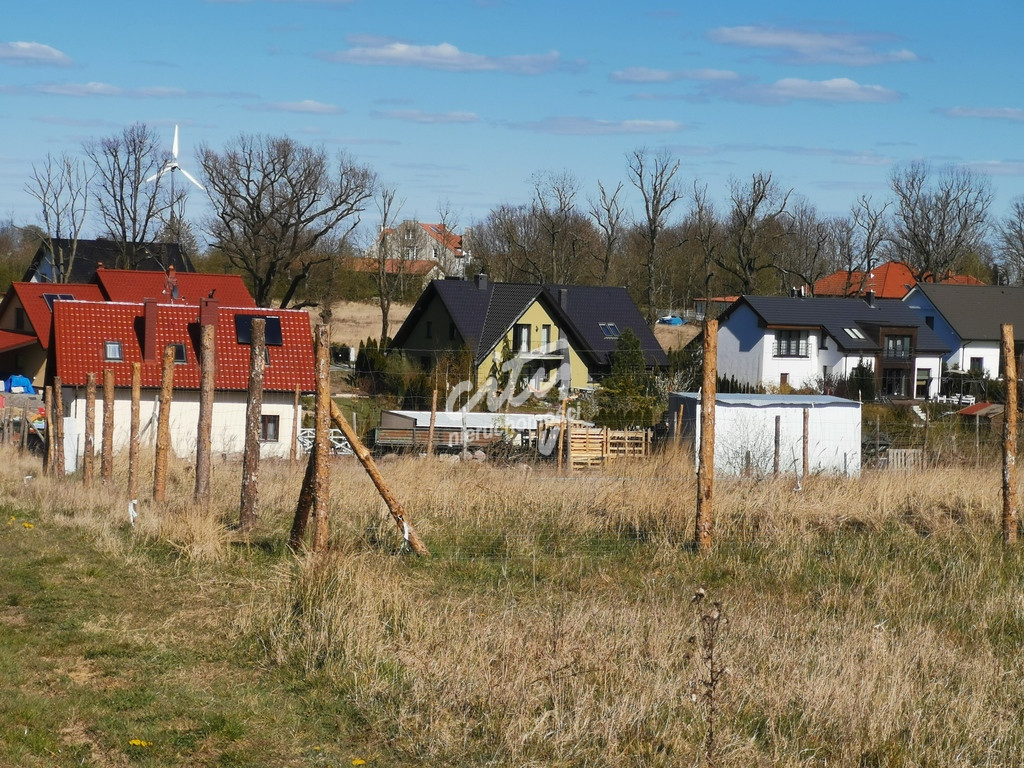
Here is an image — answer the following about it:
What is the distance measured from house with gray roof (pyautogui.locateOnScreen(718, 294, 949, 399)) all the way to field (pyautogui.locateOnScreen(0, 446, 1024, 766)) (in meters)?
51.3

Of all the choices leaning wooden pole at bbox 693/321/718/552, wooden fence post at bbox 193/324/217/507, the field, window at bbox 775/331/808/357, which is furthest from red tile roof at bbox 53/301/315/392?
window at bbox 775/331/808/357

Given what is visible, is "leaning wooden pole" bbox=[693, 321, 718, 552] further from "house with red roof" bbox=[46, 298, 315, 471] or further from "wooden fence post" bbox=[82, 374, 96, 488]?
"house with red roof" bbox=[46, 298, 315, 471]

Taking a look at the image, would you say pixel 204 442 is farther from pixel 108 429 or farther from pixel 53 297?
pixel 53 297

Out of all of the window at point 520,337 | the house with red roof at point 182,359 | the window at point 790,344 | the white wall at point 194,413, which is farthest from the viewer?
the window at point 790,344

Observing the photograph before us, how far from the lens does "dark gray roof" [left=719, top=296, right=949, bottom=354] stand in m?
62.7

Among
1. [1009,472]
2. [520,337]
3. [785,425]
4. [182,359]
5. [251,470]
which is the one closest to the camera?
[251,470]

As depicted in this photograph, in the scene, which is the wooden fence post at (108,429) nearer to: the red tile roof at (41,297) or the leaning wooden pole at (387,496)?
the leaning wooden pole at (387,496)

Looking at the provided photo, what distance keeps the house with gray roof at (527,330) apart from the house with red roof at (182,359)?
1809cm

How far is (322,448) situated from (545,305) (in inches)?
1763

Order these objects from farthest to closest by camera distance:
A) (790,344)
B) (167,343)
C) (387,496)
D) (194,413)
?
1. (790,344)
2. (194,413)
3. (167,343)
4. (387,496)

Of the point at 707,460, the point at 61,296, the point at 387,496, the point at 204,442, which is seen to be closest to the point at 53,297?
the point at 61,296

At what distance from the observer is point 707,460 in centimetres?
1094

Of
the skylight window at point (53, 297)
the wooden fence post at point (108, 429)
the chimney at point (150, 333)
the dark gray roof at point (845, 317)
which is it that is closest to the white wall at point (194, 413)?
the chimney at point (150, 333)

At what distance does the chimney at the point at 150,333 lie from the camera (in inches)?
1287
